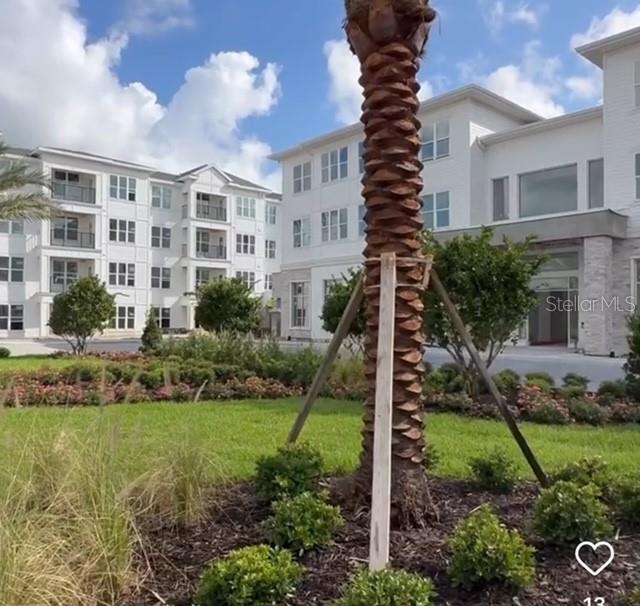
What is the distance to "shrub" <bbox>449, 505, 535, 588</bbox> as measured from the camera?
10.3 feet

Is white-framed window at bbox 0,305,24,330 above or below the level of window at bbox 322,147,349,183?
below

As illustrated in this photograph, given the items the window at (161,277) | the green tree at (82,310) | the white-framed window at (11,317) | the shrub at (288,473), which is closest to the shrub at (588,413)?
the shrub at (288,473)

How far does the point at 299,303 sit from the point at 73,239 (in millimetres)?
17968

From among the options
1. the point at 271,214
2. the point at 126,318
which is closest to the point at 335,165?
the point at 126,318

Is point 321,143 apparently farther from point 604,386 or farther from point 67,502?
point 67,502

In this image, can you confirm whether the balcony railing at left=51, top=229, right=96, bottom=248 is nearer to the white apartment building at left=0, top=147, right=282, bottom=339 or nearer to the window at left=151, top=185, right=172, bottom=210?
the white apartment building at left=0, top=147, right=282, bottom=339

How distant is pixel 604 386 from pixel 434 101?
66.7 ft

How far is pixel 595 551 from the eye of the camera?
11.9 feet

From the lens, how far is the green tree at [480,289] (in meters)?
11.4

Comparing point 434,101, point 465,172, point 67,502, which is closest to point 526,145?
point 465,172

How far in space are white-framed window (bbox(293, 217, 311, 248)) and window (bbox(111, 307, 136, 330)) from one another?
50.8ft

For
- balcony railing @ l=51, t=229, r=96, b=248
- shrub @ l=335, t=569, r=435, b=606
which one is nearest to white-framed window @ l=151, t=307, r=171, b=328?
balcony railing @ l=51, t=229, r=96, b=248

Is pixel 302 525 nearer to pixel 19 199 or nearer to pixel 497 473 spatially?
pixel 497 473

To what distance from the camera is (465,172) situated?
28.6 meters
